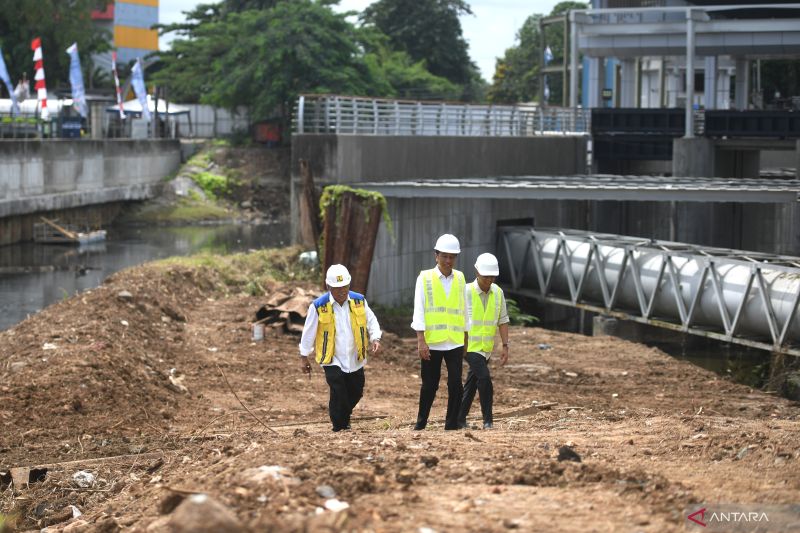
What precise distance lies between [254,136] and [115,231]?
55.7ft

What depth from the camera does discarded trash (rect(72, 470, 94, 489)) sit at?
1049 cm

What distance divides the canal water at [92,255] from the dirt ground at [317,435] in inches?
277

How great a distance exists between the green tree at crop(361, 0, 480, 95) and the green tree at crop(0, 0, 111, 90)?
21975mm

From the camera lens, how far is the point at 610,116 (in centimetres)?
3769

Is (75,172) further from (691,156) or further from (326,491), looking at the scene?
(326,491)

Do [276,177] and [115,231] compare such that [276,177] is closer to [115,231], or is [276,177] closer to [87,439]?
[115,231]

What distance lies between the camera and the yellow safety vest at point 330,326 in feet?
36.1

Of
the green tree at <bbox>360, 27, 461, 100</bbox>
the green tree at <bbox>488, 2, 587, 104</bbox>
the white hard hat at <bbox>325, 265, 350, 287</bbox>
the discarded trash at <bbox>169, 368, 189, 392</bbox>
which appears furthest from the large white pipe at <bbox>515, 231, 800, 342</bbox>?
the green tree at <bbox>488, 2, 587, 104</bbox>

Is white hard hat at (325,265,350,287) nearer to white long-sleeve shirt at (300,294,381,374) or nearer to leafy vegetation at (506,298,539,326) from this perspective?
white long-sleeve shirt at (300,294,381,374)

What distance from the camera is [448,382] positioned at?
11.1 meters

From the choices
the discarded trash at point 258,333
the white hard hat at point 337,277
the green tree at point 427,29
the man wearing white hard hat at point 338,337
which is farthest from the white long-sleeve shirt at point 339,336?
the green tree at point 427,29

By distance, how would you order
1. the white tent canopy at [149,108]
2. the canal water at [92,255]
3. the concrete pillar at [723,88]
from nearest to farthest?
the canal water at [92,255], the concrete pillar at [723,88], the white tent canopy at [149,108]

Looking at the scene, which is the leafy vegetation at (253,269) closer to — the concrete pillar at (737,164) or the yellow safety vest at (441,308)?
the yellow safety vest at (441,308)

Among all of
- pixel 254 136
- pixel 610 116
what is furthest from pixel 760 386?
pixel 254 136
